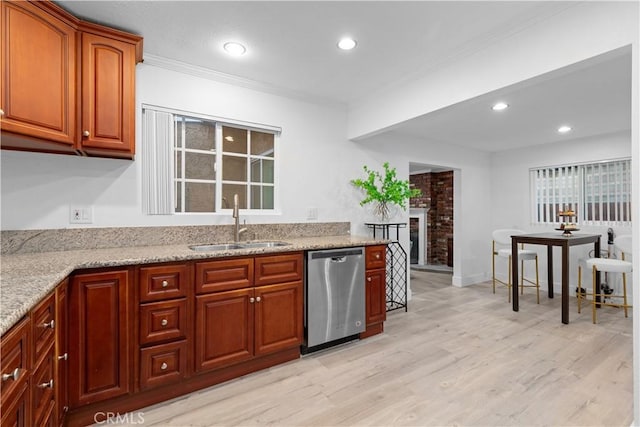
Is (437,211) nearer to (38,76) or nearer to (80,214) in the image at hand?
(80,214)

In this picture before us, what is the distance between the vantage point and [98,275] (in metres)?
1.71

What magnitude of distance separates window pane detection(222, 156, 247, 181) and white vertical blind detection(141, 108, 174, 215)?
505 mm

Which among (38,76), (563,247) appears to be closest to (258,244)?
(38,76)

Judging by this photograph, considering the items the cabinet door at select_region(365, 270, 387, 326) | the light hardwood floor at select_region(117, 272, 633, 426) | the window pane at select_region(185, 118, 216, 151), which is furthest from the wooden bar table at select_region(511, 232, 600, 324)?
the window pane at select_region(185, 118, 216, 151)

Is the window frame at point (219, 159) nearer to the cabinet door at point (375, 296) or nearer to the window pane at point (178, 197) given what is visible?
the window pane at point (178, 197)

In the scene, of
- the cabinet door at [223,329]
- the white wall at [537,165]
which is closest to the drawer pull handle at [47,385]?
the cabinet door at [223,329]

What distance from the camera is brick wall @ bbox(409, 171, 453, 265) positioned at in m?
6.71

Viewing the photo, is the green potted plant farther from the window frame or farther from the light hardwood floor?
the light hardwood floor

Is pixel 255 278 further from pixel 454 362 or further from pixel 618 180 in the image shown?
pixel 618 180

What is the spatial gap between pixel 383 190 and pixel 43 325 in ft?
10.4

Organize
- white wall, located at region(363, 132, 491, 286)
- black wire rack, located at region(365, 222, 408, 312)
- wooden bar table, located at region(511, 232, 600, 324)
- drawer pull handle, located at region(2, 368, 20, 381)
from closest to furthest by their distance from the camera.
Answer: drawer pull handle, located at region(2, 368, 20, 381)
wooden bar table, located at region(511, 232, 600, 324)
black wire rack, located at region(365, 222, 408, 312)
white wall, located at region(363, 132, 491, 286)

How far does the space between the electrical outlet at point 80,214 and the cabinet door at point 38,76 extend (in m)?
0.45

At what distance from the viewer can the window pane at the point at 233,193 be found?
116 inches

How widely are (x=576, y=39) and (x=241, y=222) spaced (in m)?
2.67
